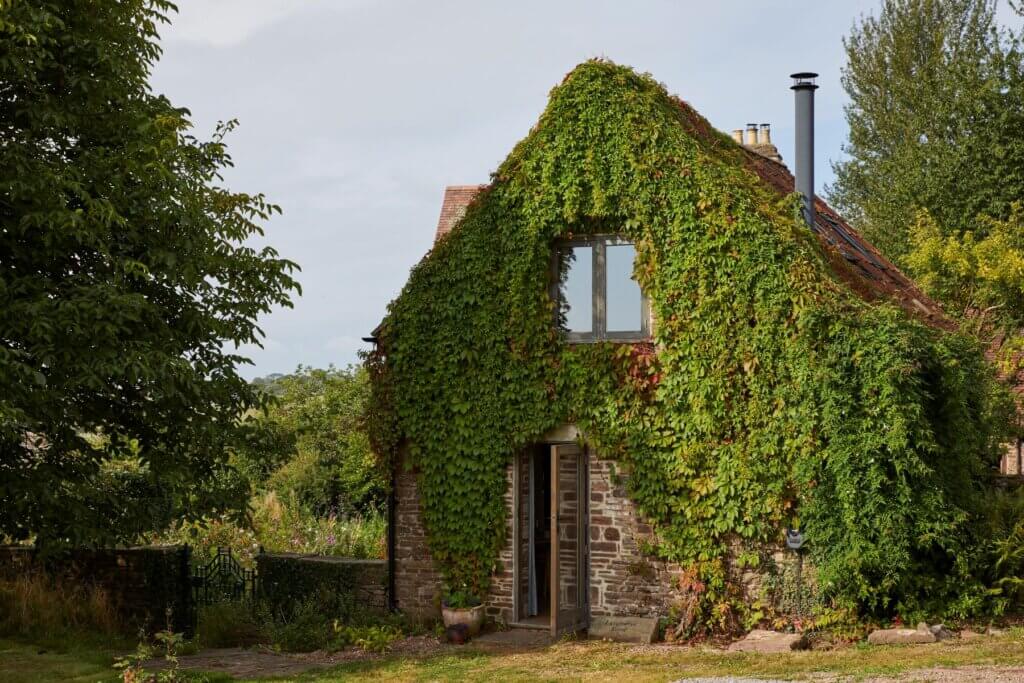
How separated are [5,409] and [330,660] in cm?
537

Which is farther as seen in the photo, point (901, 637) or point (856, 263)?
point (856, 263)

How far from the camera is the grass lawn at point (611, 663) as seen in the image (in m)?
11.5

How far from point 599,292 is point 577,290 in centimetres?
33

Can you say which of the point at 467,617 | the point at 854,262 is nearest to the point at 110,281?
the point at 467,617

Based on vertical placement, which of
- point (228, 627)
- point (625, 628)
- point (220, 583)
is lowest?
point (228, 627)

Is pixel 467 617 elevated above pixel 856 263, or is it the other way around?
pixel 856 263

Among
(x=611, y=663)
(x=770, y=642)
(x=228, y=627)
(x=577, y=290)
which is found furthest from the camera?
(x=228, y=627)

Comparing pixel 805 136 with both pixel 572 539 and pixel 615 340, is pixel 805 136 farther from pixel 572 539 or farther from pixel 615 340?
pixel 572 539

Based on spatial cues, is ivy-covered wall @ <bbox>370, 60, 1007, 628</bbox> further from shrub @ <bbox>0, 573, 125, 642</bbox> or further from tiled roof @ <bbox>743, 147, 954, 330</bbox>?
shrub @ <bbox>0, 573, 125, 642</bbox>

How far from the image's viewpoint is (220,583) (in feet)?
57.2

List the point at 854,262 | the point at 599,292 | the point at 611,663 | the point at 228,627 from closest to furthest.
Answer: the point at 611,663 → the point at 599,292 → the point at 228,627 → the point at 854,262

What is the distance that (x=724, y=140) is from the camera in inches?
640

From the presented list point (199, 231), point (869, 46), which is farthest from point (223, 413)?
point (869, 46)

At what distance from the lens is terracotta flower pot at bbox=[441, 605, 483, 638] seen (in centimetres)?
1511
